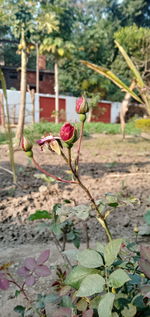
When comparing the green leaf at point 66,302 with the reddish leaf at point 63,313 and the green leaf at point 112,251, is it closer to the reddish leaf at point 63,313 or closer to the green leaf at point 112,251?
the reddish leaf at point 63,313

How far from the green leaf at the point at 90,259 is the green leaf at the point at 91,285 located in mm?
21

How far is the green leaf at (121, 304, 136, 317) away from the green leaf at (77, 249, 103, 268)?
94 millimetres

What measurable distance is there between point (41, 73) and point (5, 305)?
57.5 feet

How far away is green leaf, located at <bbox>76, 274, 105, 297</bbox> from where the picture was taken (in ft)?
1.46

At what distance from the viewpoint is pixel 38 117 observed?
45.1 ft

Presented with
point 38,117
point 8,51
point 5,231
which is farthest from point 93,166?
point 8,51

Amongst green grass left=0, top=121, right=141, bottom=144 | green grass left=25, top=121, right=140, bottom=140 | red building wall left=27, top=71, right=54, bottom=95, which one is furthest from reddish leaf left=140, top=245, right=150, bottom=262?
red building wall left=27, top=71, right=54, bottom=95

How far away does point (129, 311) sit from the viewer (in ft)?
1.65

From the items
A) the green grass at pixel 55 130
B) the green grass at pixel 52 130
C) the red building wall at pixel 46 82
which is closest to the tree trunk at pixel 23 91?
the green grass at pixel 52 130

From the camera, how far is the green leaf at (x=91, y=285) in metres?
0.45

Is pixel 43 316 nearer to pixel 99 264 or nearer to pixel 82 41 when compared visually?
pixel 99 264

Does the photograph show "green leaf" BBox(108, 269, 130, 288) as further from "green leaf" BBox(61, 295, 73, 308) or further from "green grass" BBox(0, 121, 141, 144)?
"green grass" BBox(0, 121, 141, 144)

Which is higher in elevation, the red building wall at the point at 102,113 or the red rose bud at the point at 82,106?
the red rose bud at the point at 82,106

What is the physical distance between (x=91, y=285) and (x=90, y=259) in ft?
0.15
